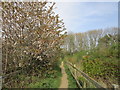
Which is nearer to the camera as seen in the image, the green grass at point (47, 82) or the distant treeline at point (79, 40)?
the green grass at point (47, 82)

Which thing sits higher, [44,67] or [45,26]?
[45,26]

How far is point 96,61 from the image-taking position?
8.09 meters

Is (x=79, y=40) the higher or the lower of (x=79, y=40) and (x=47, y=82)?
the higher

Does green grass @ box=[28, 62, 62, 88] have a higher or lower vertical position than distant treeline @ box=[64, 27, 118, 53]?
lower

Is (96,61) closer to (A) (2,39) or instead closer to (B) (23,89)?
(B) (23,89)

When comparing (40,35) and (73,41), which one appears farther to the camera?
(73,41)

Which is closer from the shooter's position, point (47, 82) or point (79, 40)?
point (47, 82)

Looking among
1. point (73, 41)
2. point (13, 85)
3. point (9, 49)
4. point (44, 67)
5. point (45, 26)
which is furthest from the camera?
point (73, 41)

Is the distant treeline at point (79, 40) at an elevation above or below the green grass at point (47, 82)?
above

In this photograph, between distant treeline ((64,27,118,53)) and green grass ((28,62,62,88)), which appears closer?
green grass ((28,62,62,88))

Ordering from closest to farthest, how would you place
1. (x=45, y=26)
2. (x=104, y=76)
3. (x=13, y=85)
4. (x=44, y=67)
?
(x=13, y=85) < (x=104, y=76) < (x=45, y=26) < (x=44, y=67)

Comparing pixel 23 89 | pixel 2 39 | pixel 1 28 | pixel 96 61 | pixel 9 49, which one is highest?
pixel 1 28

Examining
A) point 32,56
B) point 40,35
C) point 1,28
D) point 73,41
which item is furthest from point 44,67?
point 73,41

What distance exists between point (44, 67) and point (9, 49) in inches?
144
